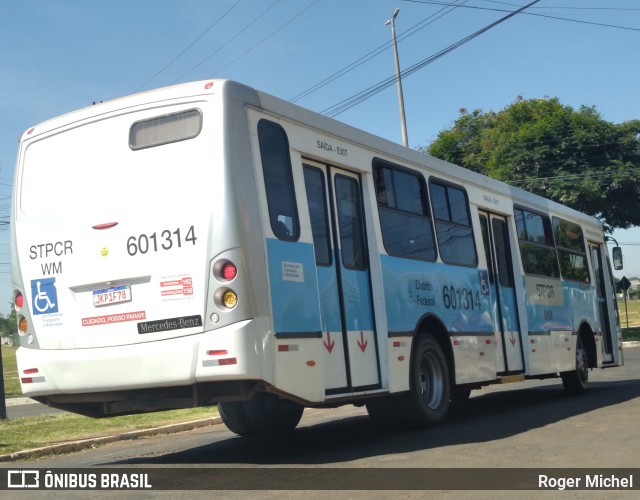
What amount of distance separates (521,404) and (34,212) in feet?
28.0

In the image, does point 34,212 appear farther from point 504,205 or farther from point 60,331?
point 504,205

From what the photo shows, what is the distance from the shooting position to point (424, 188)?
10953 millimetres

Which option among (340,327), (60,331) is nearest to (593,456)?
(340,327)

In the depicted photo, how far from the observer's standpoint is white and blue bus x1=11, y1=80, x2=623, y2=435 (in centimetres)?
741

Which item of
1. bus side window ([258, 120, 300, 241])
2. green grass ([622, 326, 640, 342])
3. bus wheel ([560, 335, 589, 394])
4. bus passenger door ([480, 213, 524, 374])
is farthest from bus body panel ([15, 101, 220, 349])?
green grass ([622, 326, 640, 342])

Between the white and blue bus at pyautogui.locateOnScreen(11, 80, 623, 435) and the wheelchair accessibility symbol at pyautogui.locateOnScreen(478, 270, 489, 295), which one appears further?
the wheelchair accessibility symbol at pyautogui.locateOnScreen(478, 270, 489, 295)

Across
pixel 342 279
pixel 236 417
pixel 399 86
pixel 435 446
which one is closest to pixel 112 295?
pixel 342 279

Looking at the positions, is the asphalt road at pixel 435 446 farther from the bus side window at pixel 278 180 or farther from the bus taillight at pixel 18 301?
the bus side window at pixel 278 180

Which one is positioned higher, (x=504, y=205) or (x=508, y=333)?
(x=504, y=205)

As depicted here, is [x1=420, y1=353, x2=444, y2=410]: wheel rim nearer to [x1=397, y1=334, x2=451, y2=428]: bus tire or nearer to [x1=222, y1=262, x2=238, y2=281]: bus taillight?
[x1=397, y1=334, x2=451, y2=428]: bus tire

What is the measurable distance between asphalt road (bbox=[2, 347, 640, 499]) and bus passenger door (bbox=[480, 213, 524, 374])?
76 cm

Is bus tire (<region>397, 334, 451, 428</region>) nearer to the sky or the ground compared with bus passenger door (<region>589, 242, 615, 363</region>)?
nearer to the ground

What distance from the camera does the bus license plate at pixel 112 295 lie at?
774 cm

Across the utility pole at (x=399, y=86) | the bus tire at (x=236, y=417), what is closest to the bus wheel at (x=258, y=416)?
the bus tire at (x=236, y=417)
